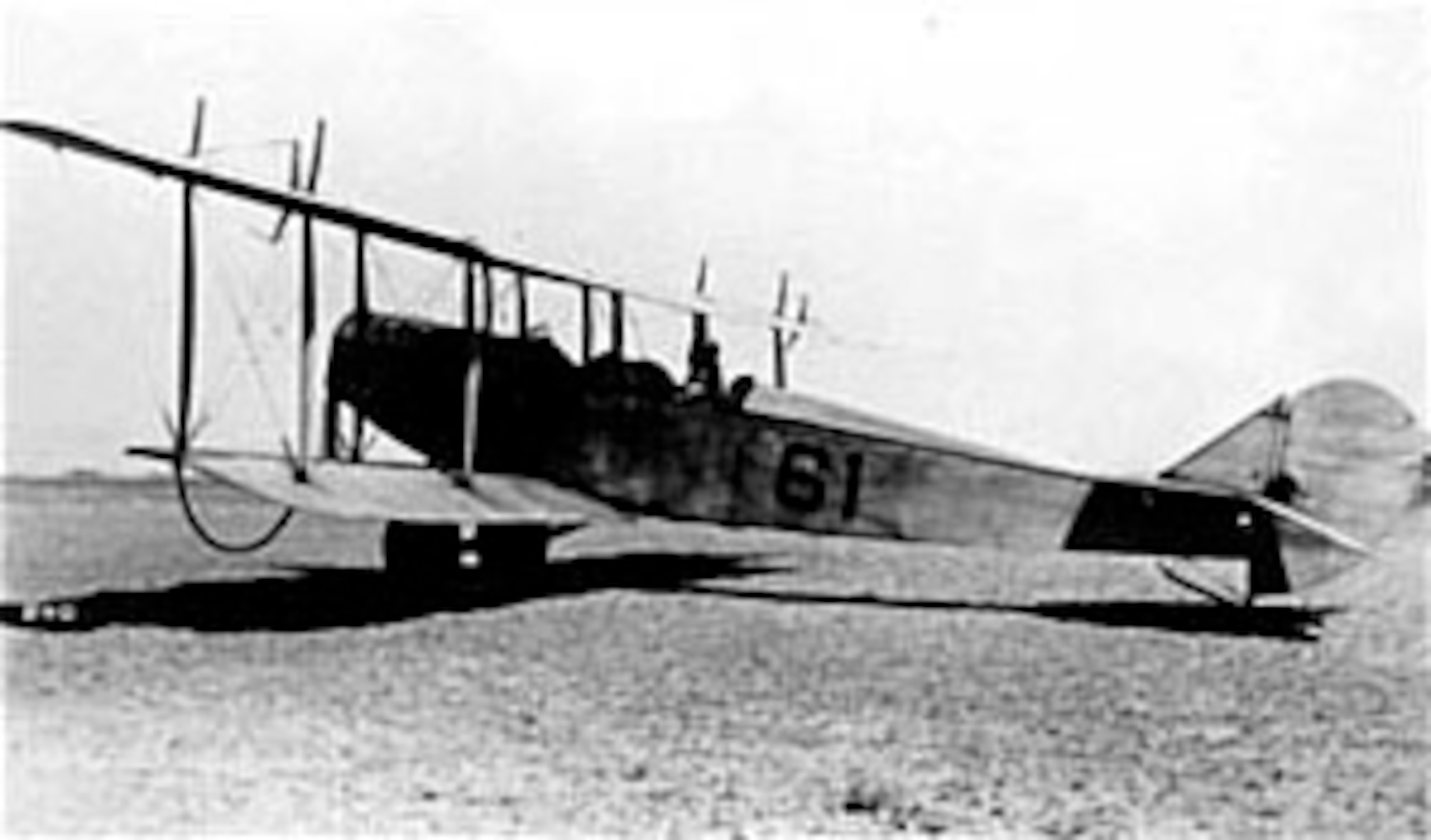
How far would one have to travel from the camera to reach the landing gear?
14211 millimetres

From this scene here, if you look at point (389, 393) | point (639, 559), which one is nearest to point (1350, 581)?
point (639, 559)

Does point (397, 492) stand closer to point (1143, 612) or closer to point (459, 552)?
point (459, 552)

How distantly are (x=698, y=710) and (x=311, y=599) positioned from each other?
566 cm

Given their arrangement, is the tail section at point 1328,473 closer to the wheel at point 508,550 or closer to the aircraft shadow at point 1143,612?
the aircraft shadow at point 1143,612

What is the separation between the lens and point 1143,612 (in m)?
13.6

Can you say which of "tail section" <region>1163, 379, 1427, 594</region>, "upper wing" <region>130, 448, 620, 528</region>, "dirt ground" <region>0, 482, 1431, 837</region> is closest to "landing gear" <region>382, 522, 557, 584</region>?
"upper wing" <region>130, 448, 620, 528</region>

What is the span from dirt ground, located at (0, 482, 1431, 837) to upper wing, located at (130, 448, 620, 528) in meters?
0.64

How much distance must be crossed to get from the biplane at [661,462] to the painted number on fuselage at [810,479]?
0.02 metres

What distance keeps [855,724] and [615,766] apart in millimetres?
1520

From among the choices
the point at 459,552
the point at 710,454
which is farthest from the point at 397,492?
the point at 710,454

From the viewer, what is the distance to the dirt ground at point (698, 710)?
247 inches

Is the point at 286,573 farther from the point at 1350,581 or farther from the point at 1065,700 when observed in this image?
the point at 1350,581

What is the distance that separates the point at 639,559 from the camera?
61.5 ft

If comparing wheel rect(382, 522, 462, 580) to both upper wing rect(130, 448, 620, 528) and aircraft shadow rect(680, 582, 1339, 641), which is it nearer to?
upper wing rect(130, 448, 620, 528)
